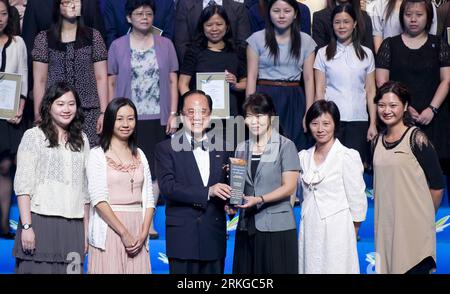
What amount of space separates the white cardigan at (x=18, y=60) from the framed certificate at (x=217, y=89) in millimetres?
1362

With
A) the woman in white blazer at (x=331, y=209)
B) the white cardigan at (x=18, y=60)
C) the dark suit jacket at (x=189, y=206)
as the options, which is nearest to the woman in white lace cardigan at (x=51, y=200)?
the dark suit jacket at (x=189, y=206)

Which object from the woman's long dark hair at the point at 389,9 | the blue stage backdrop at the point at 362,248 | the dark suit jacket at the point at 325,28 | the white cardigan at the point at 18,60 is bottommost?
the blue stage backdrop at the point at 362,248

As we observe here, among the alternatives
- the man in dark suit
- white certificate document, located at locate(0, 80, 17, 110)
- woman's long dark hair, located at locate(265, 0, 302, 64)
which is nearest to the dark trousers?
the man in dark suit

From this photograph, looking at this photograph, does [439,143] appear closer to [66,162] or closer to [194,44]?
[194,44]

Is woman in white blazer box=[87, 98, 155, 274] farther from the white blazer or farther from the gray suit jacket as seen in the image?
the white blazer

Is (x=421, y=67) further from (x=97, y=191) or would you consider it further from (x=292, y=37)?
(x=97, y=191)

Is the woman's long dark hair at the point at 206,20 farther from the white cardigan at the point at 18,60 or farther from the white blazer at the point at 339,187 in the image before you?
the white blazer at the point at 339,187

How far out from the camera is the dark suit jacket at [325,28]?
839cm

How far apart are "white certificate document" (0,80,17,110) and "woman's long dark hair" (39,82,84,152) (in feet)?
5.03

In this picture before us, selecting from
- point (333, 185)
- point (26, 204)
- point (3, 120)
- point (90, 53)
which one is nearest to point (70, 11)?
point (90, 53)

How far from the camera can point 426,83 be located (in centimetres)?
812

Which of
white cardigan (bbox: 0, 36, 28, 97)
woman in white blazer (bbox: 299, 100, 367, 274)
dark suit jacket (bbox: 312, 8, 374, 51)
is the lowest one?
woman in white blazer (bbox: 299, 100, 367, 274)

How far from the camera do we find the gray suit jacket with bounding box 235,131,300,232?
6504 millimetres

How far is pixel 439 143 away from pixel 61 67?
2995mm
